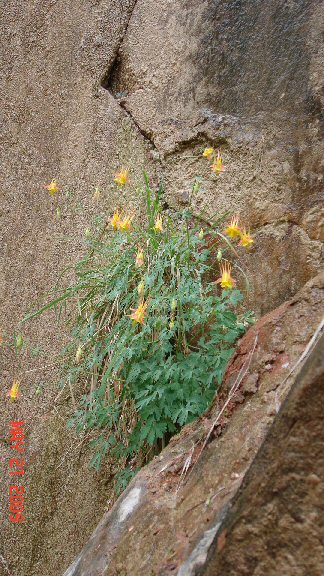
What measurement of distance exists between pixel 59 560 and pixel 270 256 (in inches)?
59.8

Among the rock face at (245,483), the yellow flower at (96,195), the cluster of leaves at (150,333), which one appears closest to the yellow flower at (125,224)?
the cluster of leaves at (150,333)

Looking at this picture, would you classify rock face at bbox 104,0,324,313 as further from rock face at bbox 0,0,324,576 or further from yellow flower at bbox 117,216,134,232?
yellow flower at bbox 117,216,134,232

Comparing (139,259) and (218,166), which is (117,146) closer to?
(218,166)

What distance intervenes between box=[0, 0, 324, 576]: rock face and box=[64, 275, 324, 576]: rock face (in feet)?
2.43

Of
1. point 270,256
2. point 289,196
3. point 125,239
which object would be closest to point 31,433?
point 125,239

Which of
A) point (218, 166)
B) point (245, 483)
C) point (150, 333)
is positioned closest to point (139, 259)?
point (150, 333)

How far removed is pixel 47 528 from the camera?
111 inches

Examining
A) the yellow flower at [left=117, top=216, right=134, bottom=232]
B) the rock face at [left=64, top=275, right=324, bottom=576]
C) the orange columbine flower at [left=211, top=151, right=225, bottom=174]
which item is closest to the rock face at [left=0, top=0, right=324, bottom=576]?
the orange columbine flower at [left=211, top=151, right=225, bottom=174]

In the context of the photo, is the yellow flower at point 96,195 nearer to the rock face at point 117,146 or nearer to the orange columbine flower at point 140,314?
the rock face at point 117,146

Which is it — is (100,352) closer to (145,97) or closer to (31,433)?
(31,433)

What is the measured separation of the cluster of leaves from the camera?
2.25 metres
